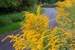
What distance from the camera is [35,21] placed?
10.6 feet

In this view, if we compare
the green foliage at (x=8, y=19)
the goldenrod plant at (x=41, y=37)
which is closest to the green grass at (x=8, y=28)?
the green foliage at (x=8, y=19)

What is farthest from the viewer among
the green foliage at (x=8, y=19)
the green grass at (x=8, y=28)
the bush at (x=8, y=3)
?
the bush at (x=8, y=3)

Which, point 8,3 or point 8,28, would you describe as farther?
point 8,3

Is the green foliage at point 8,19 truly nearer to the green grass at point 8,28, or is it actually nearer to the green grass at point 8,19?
the green grass at point 8,19

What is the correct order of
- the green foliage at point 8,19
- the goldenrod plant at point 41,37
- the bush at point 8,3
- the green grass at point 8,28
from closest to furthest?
the goldenrod plant at point 41,37, the green grass at point 8,28, the green foliage at point 8,19, the bush at point 8,3

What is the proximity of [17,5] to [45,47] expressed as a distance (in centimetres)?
3110

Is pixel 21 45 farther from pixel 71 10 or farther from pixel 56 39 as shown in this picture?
pixel 71 10

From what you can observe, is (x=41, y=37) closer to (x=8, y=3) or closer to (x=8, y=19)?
(x=8, y=19)

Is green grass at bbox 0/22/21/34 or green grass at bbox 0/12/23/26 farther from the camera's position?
green grass at bbox 0/12/23/26

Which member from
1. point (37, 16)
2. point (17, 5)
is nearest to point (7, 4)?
point (17, 5)

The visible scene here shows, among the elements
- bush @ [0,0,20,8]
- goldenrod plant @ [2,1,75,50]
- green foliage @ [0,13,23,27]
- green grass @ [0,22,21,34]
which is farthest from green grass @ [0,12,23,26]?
goldenrod plant @ [2,1,75,50]

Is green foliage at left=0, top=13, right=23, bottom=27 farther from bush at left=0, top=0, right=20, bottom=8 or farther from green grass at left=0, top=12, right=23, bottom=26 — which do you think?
bush at left=0, top=0, right=20, bottom=8

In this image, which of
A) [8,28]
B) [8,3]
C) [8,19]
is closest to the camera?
[8,28]

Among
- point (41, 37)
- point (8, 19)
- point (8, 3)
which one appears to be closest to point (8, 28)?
point (8, 19)
